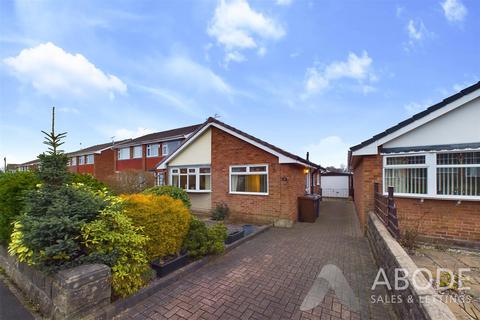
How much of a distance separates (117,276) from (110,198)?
1.63 meters

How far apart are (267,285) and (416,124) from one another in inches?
250

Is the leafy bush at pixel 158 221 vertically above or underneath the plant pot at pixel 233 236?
above

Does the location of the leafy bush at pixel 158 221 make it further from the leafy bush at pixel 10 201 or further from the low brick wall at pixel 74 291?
the leafy bush at pixel 10 201

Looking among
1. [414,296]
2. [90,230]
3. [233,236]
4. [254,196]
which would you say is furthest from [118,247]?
[254,196]

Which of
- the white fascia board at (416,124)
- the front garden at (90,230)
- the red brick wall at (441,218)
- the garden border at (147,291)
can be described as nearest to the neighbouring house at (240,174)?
the white fascia board at (416,124)

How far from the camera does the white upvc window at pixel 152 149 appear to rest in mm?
22156

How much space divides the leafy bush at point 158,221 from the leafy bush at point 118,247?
0.20 meters

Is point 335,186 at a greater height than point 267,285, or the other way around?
point 267,285

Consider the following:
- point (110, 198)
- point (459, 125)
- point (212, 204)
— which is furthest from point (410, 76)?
point (110, 198)

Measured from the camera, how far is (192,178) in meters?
11.9

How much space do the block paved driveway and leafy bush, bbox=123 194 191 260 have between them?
71 cm

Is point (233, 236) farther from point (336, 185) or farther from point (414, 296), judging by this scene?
point (336, 185)

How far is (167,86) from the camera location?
13859mm

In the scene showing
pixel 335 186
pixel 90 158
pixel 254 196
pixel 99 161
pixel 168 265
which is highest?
pixel 90 158
